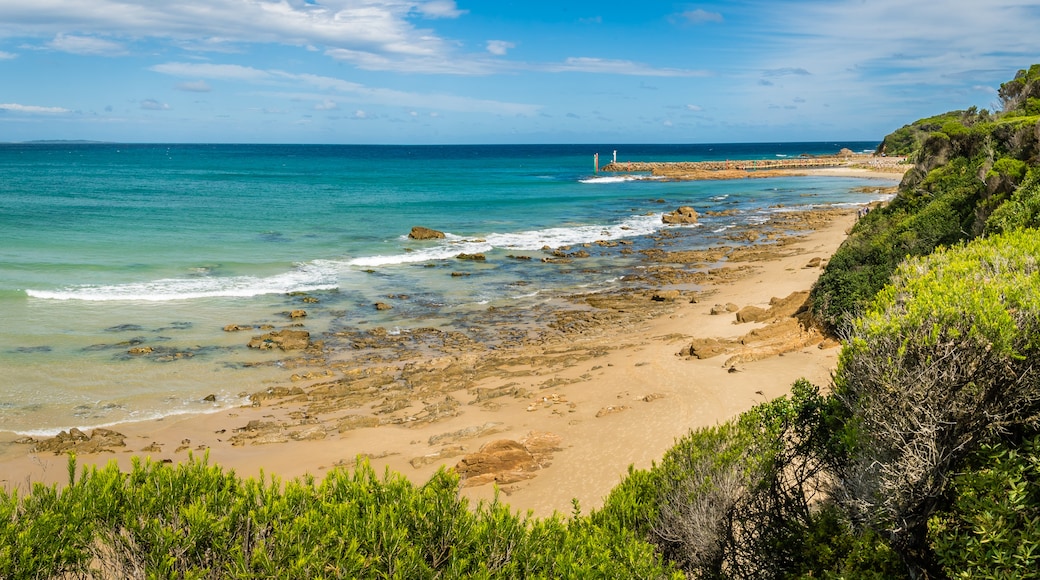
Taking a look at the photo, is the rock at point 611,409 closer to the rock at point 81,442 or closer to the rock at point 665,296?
the rock at point 81,442

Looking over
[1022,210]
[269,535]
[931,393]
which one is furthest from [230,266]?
[931,393]

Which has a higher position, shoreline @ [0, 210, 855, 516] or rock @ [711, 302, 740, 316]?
rock @ [711, 302, 740, 316]

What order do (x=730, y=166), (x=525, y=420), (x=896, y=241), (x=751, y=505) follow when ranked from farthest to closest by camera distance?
1. (x=730, y=166)
2. (x=896, y=241)
3. (x=525, y=420)
4. (x=751, y=505)

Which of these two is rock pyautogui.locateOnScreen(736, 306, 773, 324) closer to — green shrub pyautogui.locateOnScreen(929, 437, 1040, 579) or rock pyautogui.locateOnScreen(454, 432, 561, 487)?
rock pyautogui.locateOnScreen(454, 432, 561, 487)

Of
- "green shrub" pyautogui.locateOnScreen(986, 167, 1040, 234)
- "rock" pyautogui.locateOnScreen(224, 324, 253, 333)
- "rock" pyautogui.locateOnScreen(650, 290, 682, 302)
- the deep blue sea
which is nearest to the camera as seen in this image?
"green shrub" pyautogui.locateOnScreen(986, 167, 1040, 234)

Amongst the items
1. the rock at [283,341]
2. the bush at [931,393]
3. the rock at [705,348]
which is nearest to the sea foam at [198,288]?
the rock at [283,341]

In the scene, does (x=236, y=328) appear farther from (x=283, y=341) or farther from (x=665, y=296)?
(x=665, y=296)

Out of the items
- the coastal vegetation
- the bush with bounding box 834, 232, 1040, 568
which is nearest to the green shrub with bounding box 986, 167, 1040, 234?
the coastal vegetation

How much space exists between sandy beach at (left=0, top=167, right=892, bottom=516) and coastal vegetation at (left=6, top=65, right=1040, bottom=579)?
7.57 ft

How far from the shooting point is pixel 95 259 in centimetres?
3125

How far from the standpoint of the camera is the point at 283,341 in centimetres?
1994

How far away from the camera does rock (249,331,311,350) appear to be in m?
19.6

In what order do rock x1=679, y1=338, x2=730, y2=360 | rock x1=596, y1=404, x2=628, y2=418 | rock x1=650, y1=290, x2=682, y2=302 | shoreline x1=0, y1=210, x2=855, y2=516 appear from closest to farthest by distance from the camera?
shoreline x1=0, y1=210, x2=855, y2=516, rock x1=596, y1=404, x2=628, y2=418, rock x1=679, y1=338, x2=730, y2=360, rock x1=650, y1=290, x2=682, y2=302

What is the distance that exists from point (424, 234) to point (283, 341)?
21.1 metres
